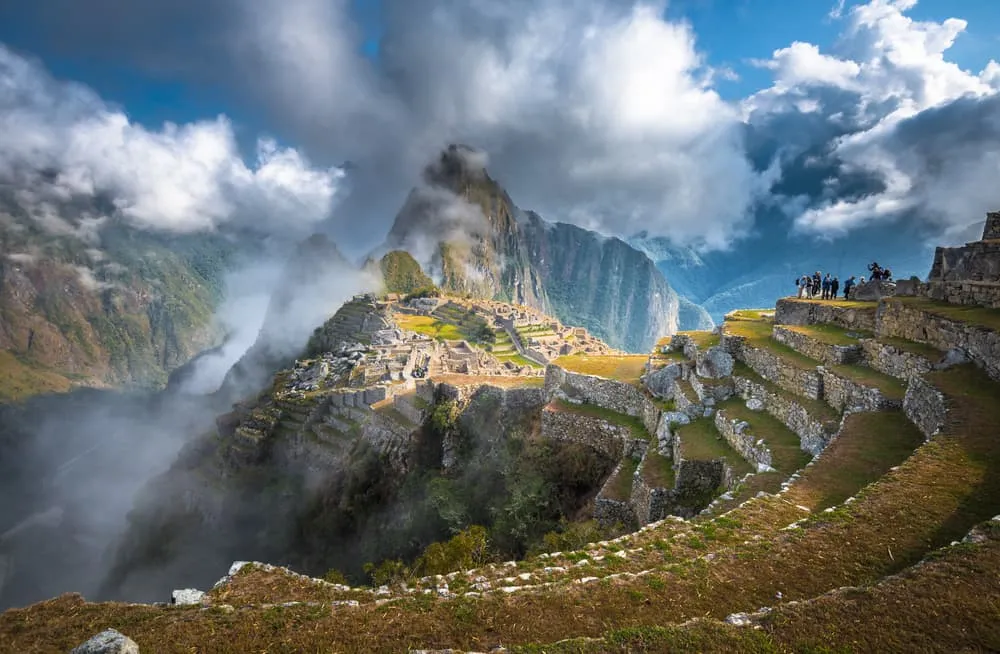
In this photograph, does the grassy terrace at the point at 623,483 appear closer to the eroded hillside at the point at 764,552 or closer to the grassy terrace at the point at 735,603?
→ the eroded hillside at the point at 764,552

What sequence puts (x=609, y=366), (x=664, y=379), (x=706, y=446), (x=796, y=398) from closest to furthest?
(x=796, y=398), (x=706, y=446), (x=664, y=379), (x=609, y=366)

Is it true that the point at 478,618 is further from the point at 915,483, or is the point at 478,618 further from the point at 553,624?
the point at 915,483

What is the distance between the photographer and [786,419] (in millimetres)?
16375

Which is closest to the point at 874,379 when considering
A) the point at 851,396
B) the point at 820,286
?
the point at 851,396

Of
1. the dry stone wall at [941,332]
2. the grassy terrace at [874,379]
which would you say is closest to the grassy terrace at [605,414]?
the grassy terrace at [874,379]

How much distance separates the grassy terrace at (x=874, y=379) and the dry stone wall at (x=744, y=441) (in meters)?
3.53

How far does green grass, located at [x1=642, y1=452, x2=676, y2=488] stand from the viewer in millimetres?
16750

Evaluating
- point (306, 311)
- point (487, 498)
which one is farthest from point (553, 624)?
point (306, 311)

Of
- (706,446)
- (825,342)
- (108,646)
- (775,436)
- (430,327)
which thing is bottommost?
(108,646)

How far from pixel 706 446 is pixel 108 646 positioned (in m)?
16.6

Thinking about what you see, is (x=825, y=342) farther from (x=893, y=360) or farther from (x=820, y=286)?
(x=820, y=286)

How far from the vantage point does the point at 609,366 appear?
30312 mm

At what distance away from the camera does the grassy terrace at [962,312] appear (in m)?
14.1

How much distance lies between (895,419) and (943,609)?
9.58 meters
